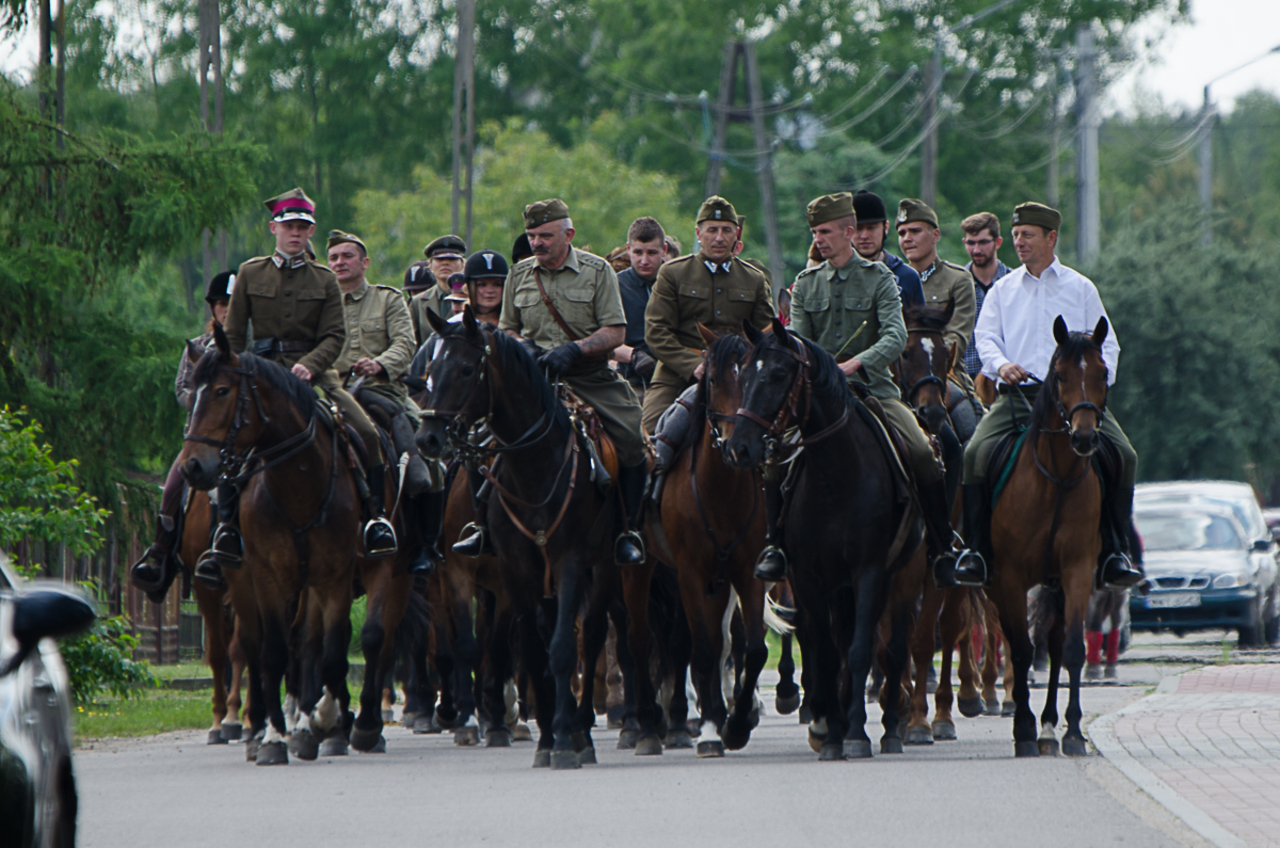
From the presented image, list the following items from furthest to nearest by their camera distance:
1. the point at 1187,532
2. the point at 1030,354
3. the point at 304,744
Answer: the point at 1187,532 < the point at 304,744 < the point at 1030,354

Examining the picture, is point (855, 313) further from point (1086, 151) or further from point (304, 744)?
point (1086, 151)

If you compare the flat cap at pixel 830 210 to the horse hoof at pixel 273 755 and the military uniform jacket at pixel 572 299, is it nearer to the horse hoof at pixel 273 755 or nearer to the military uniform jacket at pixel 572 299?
the military uniform jacket at pixel 572 299

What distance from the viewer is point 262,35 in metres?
57.4

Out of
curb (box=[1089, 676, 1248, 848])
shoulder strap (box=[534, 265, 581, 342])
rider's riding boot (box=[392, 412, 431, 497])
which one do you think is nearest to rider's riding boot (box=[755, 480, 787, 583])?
shoulder strap (box=[534, 265, 581, 342])

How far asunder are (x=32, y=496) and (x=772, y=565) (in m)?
5.92

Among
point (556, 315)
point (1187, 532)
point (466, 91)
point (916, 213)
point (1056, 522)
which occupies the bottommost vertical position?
point (1187, 532)

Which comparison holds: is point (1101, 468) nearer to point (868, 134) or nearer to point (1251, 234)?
point (868, 134)

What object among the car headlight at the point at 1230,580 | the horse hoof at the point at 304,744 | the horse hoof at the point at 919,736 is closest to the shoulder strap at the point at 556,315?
the horse hoof at the point at 304,744

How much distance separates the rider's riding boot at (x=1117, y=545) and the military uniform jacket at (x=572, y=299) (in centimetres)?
311

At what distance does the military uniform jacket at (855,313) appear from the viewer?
12602 mm

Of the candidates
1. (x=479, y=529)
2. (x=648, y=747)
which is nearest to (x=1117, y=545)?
(x=648, y=747)

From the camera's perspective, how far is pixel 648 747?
41.4ft

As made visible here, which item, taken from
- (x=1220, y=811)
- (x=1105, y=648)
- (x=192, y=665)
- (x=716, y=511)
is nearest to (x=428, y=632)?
(x=716, y=511)

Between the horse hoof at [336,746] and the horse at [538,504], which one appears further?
the horse hoof at [336,746]
